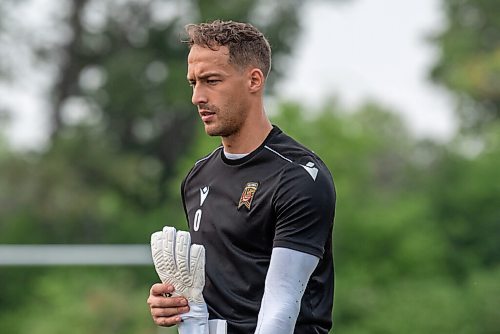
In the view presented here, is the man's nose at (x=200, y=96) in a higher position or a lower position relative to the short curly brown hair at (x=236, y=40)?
lower

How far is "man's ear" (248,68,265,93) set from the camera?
496cm

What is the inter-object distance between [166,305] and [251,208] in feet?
1.59

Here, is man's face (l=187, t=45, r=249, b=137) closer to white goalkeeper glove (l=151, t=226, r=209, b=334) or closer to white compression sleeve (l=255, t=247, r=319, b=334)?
white goalkeeper glove (l=151, t=226, r=209, b=334)

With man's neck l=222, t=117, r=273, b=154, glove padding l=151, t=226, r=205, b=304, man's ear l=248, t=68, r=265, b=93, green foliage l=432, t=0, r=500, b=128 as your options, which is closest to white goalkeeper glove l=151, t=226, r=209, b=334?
glove padding l=151, t=226, r=205, b=304

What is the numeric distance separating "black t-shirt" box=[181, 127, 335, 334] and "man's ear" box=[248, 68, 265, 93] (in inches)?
7.6

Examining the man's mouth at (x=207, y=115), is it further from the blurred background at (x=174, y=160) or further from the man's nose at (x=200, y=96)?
the blurred background at (x=174, y=160)

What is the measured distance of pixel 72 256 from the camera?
95.9 ft

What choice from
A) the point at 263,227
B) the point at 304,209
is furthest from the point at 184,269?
the point at 304,209

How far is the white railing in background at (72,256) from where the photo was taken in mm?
27448

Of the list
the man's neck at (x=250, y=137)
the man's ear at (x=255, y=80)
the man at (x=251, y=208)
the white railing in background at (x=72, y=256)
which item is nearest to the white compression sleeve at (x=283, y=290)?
the man at (x=251, y=208)

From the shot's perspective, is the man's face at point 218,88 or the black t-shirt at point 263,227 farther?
the man's face at point 218,88

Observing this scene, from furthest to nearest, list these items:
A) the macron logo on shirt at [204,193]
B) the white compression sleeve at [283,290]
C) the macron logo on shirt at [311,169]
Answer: the macron logo on shirt at [204,193]
the macron logo on shirt at [311,169]
the white compression sleeve at [283,290]

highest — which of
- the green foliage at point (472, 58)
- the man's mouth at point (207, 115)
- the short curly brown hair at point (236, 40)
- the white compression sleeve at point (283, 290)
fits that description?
the short curly brown hair at point (236, 40)

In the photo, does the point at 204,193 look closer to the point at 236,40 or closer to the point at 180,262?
the point at 180,262
